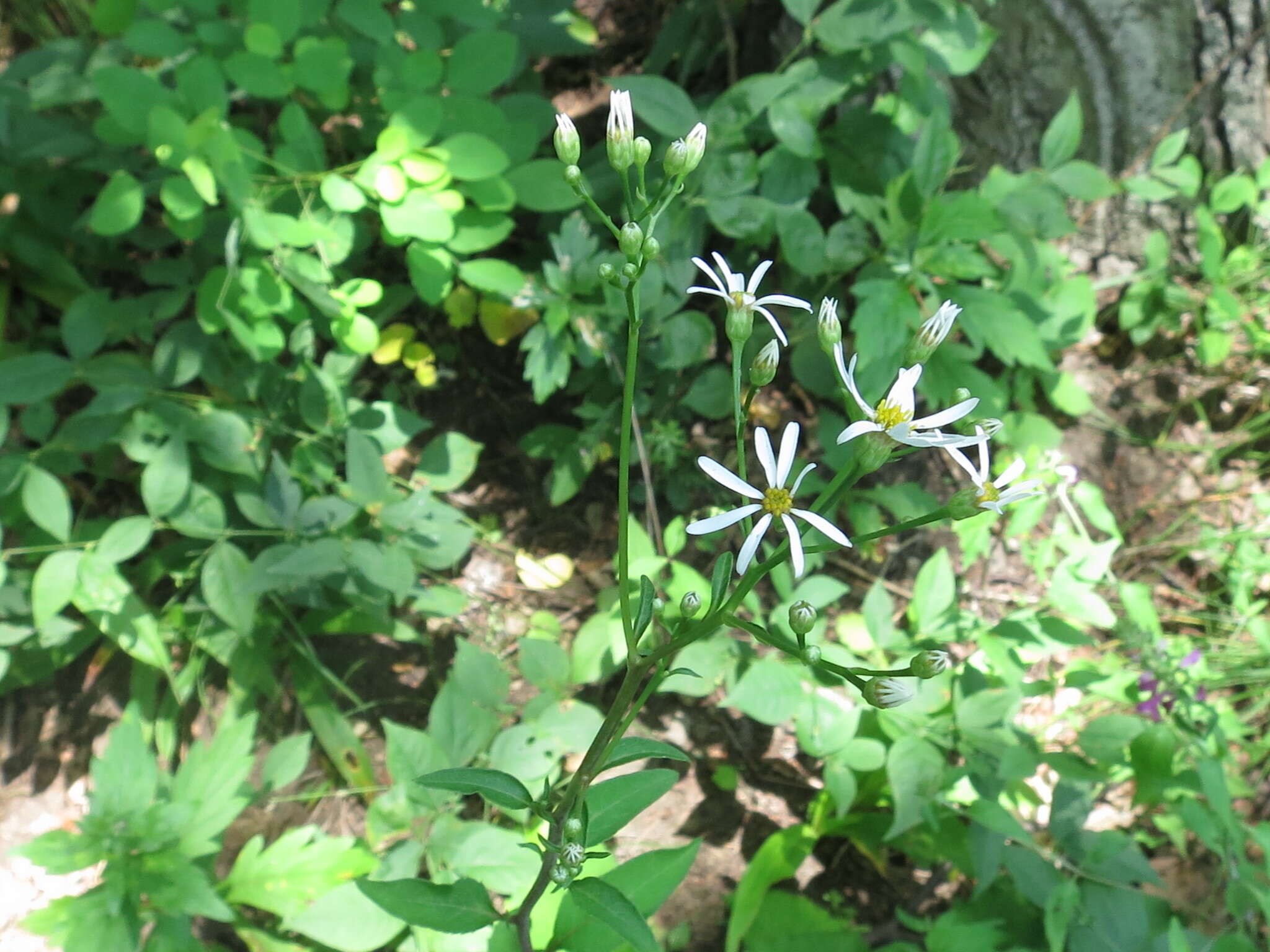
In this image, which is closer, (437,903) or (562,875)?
(562,875)

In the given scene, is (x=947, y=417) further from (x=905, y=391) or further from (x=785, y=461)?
(x=785, y=461)

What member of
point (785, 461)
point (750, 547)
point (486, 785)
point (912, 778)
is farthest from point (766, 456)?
point (912, 778)

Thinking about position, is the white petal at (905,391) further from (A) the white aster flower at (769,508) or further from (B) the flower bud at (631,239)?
(B) the flower bud at (631,239)

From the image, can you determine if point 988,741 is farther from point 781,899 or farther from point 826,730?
point 781,899

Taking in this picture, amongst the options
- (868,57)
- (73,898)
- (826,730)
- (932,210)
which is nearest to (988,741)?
(826,730)

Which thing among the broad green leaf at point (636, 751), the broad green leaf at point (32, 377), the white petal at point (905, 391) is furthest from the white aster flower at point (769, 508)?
the broad green leaf at point (32, 377)

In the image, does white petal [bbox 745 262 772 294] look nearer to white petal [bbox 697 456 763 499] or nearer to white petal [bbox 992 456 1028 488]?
white petal [bbox 697 456 763 499]
